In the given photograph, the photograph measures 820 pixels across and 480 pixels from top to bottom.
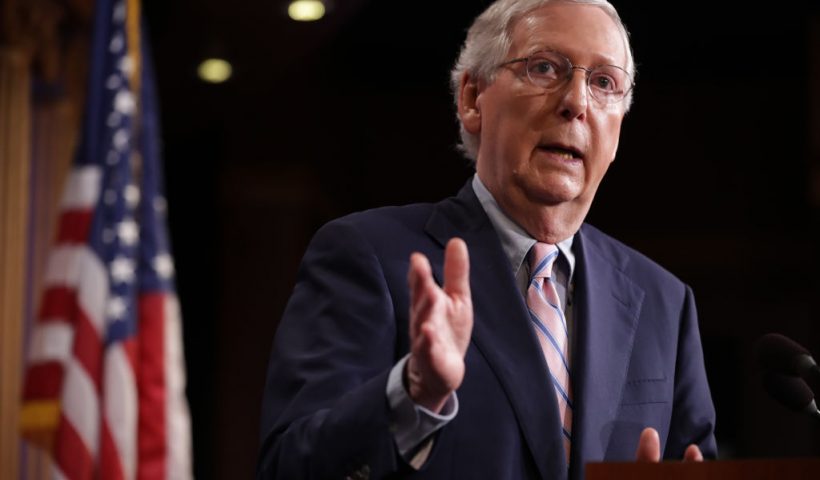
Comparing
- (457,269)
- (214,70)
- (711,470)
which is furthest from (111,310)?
(711,470)

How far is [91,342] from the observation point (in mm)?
3969

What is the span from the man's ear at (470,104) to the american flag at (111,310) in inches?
87.8

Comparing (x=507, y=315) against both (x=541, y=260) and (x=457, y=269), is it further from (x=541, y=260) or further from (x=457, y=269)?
(x=457, y=269)

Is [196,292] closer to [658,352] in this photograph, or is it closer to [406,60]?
[406,60]

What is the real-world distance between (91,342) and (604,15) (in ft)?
8.27

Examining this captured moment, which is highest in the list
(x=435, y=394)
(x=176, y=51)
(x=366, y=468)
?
(x=176, y=51)

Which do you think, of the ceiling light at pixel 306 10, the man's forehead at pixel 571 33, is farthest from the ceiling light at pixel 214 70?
the man's forehead at pixel 571 33

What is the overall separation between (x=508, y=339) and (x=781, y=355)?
44 centimetres

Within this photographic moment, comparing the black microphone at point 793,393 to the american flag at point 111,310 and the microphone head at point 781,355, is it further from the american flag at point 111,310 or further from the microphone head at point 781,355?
the american flag at point 111,310

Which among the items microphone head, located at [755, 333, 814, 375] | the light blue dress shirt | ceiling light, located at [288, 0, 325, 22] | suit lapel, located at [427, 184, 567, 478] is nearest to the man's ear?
the light blue dress shirt

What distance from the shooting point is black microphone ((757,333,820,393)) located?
1776 millimetres

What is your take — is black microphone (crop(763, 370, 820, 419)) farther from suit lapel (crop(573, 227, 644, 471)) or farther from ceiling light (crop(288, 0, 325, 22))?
ceiling light (crop(288, 0, 325, 22))

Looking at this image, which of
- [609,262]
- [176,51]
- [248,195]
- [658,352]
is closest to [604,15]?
[609,262]

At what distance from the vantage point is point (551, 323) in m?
1.93
